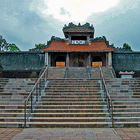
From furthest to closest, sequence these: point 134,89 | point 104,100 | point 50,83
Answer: point 50,83 → point 134,89 → point 104,100

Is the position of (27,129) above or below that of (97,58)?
below

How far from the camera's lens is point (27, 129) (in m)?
9.55

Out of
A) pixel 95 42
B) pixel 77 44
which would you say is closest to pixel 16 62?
pixel 77 44

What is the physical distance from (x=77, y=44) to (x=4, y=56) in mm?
8828

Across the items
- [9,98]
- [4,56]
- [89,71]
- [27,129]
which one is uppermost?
[4,56]

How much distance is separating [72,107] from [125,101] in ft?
8.44

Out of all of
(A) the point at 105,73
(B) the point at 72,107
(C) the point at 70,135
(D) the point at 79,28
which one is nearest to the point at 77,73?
(A) the point at 105,73

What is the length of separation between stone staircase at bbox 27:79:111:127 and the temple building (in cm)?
1594

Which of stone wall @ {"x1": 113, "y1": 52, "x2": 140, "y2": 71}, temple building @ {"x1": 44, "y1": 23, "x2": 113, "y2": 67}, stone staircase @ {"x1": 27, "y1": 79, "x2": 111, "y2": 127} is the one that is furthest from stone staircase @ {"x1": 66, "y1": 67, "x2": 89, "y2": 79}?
stone staircase @ {"x1": 27, "y1": 79, "x2": 111, "y2": 127}

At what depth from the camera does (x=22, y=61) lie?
3198 centimetres

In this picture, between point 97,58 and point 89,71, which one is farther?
point 97,58

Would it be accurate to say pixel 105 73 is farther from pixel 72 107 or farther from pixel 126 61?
pixel 72 107

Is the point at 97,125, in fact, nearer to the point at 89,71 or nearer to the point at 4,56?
the point at 89,71

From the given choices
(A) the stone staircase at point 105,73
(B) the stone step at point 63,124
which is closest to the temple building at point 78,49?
(A) the stone staircase at point 105,73
